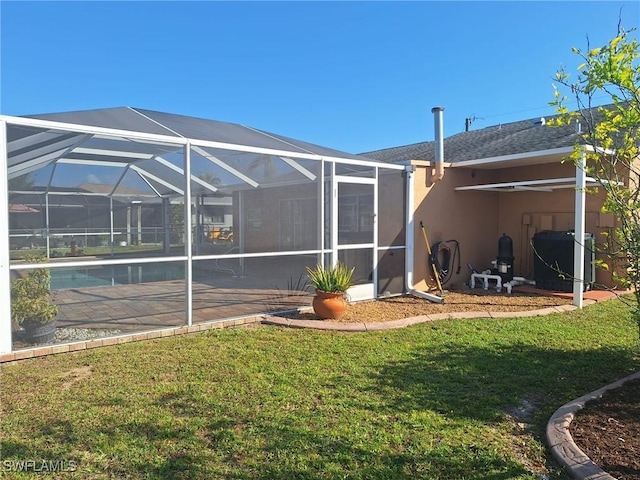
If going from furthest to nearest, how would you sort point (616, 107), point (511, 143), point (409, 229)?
point (511, 143)
point (409, 229)
point (616, 107)

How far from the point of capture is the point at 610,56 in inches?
114

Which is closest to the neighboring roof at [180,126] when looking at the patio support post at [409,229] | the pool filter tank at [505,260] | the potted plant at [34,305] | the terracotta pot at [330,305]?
the patio support post at [409,229]

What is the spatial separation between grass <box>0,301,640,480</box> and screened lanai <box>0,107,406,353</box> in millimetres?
1131

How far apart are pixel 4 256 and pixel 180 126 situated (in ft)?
10.2

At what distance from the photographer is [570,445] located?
8.86ft

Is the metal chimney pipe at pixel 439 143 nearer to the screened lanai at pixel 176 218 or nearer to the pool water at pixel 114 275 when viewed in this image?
the screened lanai at pixel 176 218

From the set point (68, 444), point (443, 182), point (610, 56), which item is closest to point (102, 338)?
point (68, 444)

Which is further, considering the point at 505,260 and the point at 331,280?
the point at 505,260

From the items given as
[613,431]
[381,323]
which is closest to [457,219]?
[381,323]

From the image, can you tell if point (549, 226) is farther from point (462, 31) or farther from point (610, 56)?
point (610, 56)

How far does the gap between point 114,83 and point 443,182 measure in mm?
9124

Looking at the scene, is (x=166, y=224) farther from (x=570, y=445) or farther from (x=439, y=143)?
(x=439, y=143)

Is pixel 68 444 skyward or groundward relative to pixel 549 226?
groundward

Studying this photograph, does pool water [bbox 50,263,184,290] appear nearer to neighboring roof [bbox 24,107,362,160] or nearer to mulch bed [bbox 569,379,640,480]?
neighboring roof [bbox 24,107,362,160]
